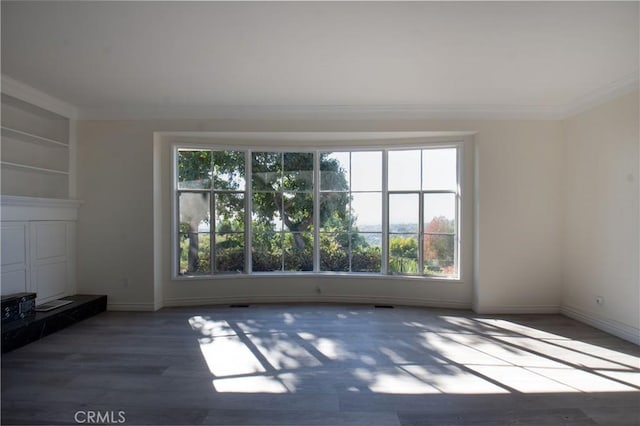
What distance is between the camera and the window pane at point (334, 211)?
16.3 ft

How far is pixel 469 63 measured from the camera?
3039 millimetres

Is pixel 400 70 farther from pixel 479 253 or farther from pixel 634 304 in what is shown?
pixel 634 304

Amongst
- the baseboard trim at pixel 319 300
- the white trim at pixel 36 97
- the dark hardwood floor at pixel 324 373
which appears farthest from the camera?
the baseboard trim at pixel 319 300

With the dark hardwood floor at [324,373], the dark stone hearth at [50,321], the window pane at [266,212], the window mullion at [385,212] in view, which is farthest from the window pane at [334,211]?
the dark stone hearth at [50,321]

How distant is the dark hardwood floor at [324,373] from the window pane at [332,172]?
78.0 inches

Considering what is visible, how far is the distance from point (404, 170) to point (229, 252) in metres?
2.90

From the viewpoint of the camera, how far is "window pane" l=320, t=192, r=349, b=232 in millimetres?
4961

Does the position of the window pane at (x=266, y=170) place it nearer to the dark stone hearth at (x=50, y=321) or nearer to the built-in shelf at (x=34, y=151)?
the built-in shelf at (x=34, y=151)

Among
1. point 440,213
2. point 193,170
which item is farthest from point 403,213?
point 193,170

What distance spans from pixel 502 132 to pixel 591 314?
8.14 ft

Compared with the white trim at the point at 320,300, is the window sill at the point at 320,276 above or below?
above

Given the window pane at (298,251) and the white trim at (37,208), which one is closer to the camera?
the white trim at (37,208)

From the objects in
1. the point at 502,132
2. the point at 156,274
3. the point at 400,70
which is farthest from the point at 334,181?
the point at 156,274

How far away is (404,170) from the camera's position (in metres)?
4.80
